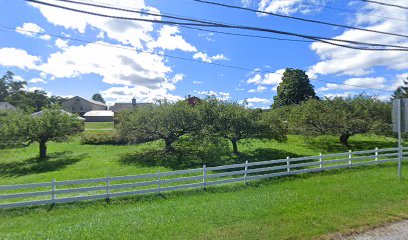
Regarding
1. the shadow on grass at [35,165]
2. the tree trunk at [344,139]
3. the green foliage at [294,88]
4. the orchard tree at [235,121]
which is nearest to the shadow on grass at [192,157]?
the orchard tree at [235,121]

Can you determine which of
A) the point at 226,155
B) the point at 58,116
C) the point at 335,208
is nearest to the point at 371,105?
the point at 226,155

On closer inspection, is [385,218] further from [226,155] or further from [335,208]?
[226,155]

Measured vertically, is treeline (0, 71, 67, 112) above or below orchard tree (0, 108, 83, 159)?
above

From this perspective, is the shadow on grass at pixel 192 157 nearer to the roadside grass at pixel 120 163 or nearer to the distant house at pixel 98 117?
the roadside grass at pixel 120 163

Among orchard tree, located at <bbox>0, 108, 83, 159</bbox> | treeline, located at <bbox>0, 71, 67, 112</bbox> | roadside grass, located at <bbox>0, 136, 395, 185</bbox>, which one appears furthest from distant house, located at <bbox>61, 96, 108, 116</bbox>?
orchard tree, located at <bbox>0, 108, 83, 159</bbox>

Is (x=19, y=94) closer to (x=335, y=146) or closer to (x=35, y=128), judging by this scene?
(x=35, y=128)

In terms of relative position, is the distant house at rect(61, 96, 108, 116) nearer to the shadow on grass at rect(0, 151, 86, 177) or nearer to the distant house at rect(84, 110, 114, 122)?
the distant house at rect(84, 110, 114, 122)

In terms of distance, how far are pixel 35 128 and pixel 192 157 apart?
13068 millimetres

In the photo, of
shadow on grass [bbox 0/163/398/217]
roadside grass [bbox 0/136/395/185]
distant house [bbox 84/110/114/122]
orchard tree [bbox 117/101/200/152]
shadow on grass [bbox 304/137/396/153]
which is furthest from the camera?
distant house [bbox 84/110/114/122]

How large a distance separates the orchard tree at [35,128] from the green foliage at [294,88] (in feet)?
161

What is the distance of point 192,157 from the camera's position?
68.5 ft

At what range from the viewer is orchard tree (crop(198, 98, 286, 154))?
784 inches

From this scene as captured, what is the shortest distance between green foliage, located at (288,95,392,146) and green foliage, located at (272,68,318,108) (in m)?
35.4

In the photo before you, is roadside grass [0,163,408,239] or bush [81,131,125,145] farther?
bush [81,131,125,145]
